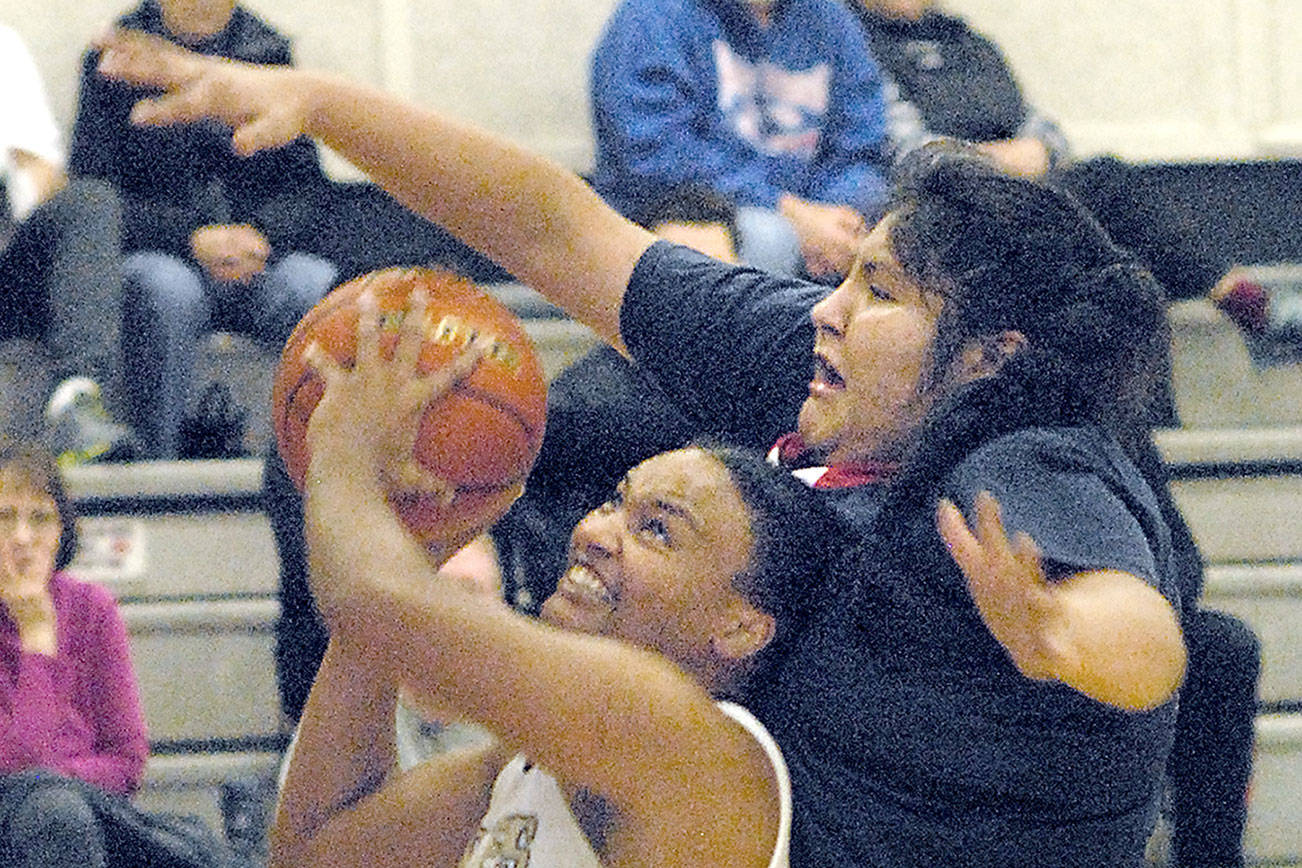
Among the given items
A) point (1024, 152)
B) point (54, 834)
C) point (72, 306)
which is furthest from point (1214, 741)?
point (72, 306)

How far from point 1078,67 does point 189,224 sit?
245cm

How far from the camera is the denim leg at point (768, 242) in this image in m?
3.50

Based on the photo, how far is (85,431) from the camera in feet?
11.9

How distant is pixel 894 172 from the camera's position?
1978 millimetres

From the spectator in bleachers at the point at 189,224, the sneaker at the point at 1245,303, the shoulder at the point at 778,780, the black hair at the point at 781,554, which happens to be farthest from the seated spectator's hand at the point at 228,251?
the shoulder at the point at 778,780

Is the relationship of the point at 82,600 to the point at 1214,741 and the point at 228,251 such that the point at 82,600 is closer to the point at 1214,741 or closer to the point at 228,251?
the point at 228,251

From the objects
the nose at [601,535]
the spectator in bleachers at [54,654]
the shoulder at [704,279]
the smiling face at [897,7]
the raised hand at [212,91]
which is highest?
the raised hand at [212,91]

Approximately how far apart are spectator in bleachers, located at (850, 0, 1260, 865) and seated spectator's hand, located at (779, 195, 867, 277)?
30 cm

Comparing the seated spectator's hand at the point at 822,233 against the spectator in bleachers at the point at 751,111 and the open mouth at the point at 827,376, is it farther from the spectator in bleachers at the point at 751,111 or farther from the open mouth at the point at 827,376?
the open mouth at the point at 827,376

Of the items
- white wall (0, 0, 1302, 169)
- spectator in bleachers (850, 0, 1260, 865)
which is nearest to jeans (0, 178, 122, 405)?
white wall (0, 0, 1302, 169)

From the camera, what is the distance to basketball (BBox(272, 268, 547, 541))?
5.73ft

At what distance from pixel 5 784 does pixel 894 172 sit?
5.52 feet

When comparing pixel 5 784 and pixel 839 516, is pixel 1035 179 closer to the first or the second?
pixel 839 516

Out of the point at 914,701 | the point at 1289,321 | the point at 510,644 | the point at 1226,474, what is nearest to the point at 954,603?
the point at 914,701
